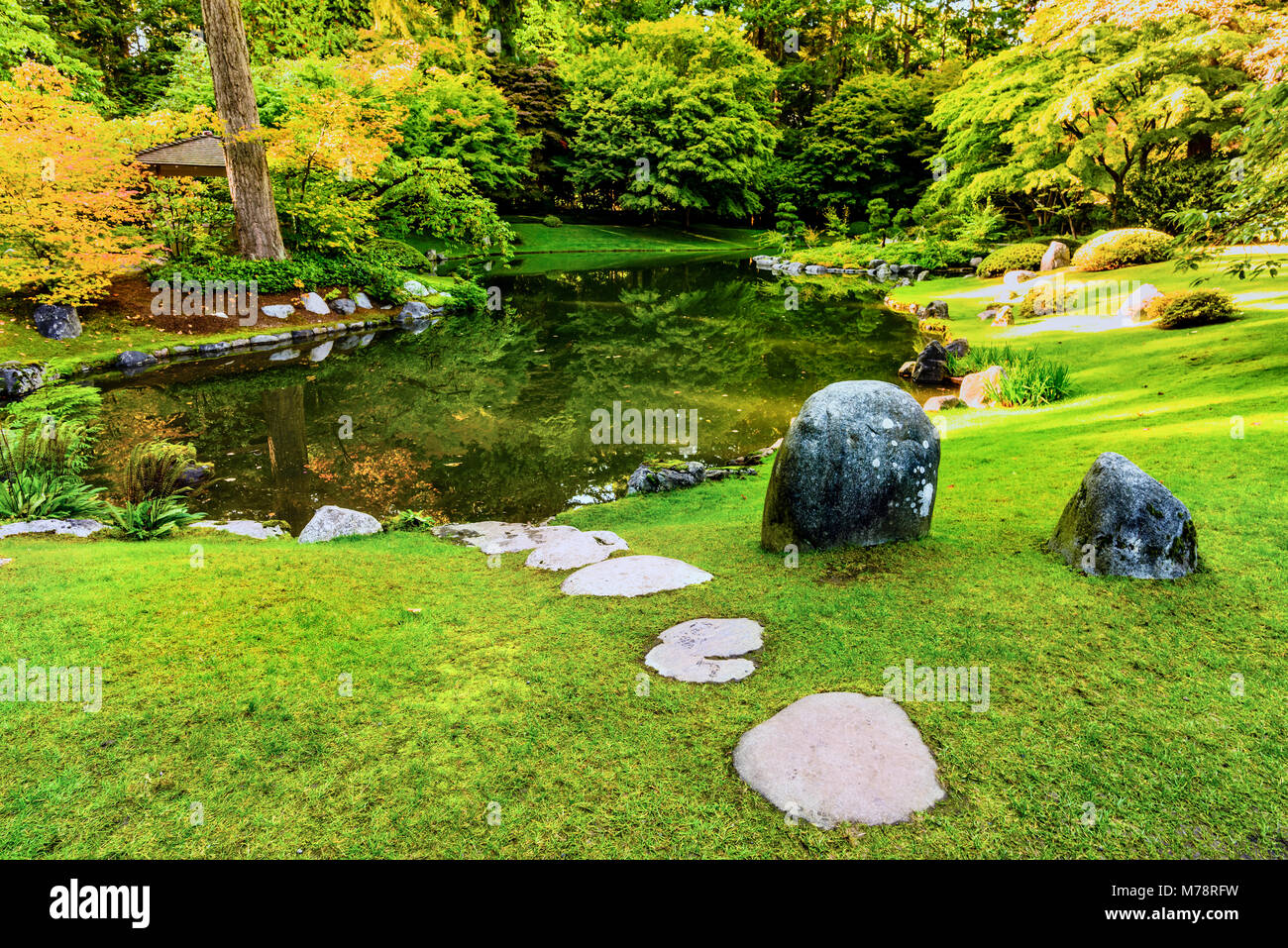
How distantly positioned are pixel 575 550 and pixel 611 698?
2282mm

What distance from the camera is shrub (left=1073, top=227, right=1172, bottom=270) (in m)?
16.3

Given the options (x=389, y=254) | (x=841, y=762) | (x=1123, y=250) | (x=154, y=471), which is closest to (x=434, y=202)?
(x=389, y=254)

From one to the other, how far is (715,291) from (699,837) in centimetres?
2204

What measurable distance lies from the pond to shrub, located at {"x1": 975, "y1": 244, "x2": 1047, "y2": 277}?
474 centimetres

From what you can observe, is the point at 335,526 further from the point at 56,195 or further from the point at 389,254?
the point at 389,254

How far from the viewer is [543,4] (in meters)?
40.8

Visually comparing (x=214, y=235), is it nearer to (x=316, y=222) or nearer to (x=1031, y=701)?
(x=316, y=222)

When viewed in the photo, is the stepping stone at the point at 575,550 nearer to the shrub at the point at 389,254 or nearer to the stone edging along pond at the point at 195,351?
the stone edging along pond at the point at 195,351

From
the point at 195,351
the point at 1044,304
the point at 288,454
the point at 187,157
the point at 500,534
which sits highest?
the point at 187,157

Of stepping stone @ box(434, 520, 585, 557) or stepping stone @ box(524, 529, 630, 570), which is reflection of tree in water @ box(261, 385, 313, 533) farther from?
stepping stone @ box(524, 529, 630, 570)

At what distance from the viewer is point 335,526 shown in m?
5.93

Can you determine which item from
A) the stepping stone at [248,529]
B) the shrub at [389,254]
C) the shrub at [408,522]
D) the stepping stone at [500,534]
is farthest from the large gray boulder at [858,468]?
the shrub at [389,254]

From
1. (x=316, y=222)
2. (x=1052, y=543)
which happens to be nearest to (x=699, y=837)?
(x=1052, y=543)

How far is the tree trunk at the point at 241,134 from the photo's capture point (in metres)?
14.2
